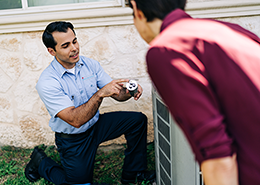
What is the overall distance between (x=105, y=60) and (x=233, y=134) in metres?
2.28

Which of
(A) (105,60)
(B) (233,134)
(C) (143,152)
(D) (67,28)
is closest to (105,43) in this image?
(A) (105,60)

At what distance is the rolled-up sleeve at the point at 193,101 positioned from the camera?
2.27 ft

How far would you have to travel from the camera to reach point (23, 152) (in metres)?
3.16

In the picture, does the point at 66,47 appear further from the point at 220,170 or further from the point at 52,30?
the point at 220,170

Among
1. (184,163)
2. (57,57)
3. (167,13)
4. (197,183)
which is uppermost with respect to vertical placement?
(57,57)

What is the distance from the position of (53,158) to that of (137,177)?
108 centimetres

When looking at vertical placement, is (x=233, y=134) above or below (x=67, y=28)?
below

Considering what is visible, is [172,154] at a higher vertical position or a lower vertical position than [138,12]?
lower

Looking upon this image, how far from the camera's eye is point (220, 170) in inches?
29.4

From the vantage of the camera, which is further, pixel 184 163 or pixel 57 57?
pixel 57 57

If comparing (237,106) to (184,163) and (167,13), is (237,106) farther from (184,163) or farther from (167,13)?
(184,163)

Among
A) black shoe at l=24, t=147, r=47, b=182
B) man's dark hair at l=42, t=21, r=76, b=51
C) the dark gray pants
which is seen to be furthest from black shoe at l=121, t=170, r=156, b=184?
man's dark hair at l=42, t=21, r=76, b=51

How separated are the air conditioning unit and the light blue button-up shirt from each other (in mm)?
753

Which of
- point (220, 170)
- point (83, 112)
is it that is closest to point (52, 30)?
point (83, 112)
